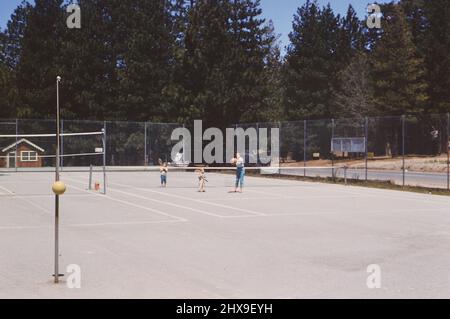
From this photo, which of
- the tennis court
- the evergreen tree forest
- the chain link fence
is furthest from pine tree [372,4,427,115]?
the tennis court

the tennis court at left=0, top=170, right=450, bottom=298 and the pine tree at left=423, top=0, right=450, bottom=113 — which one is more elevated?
the pine tree at left=423, top=0, right=450, bottom=113

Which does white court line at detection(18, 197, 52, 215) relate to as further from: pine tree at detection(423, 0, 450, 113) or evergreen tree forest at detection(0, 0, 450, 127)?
pine tree at detection(423, 0, 450, 113)

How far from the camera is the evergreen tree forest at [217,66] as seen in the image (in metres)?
54.6

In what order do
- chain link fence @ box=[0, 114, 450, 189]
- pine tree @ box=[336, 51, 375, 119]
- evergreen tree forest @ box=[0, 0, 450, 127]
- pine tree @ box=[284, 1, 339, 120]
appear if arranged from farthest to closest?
pine tree @ box=[284, 1, 339, 120] → pine tree @ box=[336, 51, 375, 119] → evergreen tree forest @ box=[0, 0, 450, 127] → chain link fence @ box=[0, 114, 450, 189]

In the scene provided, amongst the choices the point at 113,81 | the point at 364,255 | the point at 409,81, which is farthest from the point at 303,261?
the point at 113,81

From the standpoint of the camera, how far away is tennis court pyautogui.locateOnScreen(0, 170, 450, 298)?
8.50m

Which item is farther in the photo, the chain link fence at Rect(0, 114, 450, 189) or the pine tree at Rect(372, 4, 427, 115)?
the pine tree at Rect(372, 4, 427, 115)

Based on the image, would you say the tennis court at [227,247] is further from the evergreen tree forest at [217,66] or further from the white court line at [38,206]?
the evergreen tree forest at [217,66]

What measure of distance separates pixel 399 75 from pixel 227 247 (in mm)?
52869

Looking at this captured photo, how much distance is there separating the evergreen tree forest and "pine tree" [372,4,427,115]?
106mm

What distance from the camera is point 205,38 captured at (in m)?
54.6

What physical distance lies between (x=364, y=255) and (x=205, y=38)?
148 feet

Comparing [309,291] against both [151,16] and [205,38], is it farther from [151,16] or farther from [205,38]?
[151,16]

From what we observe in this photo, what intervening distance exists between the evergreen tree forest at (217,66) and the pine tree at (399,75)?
0.11 m
